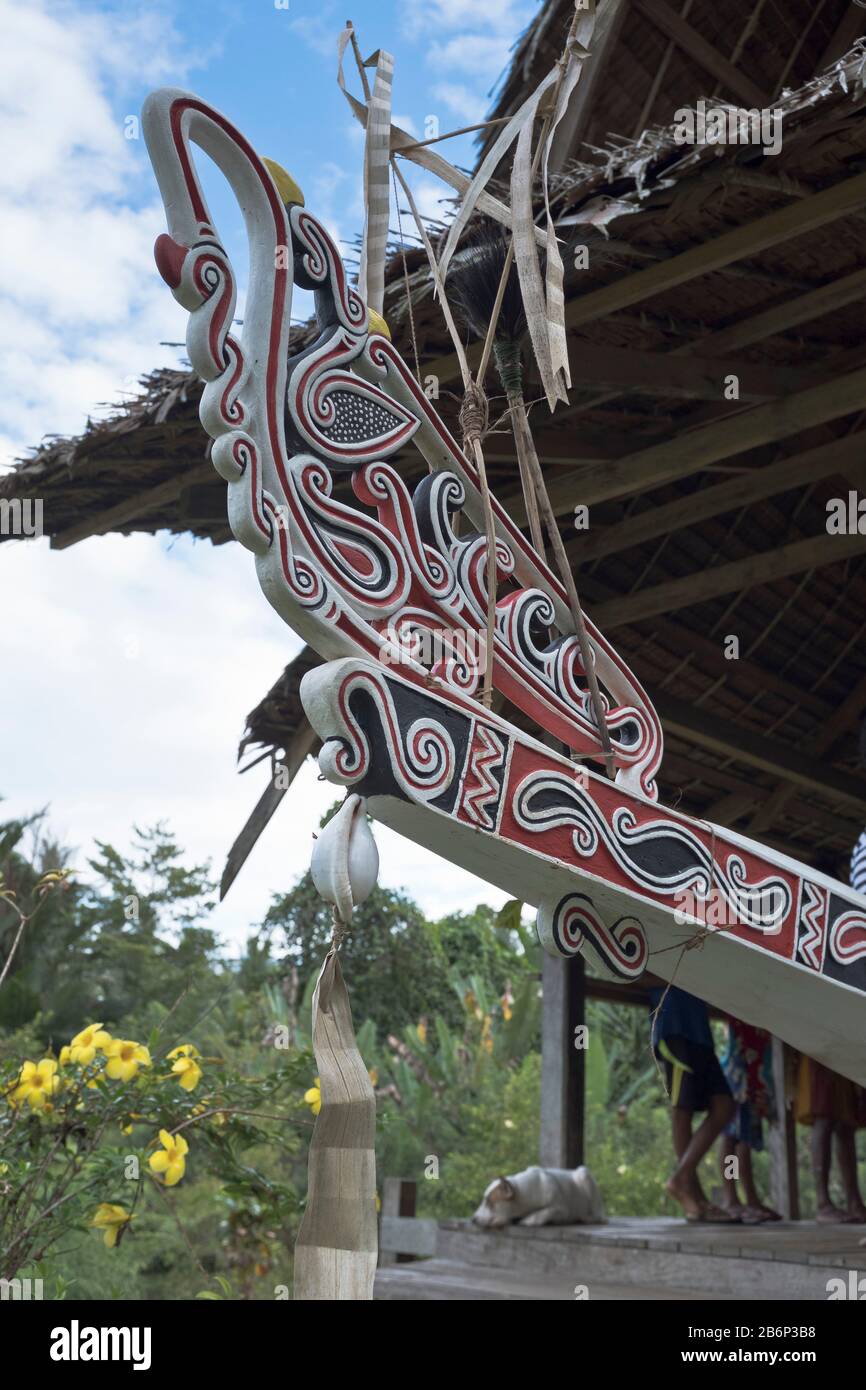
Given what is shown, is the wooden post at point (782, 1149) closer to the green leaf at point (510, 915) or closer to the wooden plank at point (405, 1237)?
the wooden plank at point (405, 1237)

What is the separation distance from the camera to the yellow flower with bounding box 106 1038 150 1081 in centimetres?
233

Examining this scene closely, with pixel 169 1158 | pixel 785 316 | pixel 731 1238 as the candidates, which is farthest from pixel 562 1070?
pixel 785 316

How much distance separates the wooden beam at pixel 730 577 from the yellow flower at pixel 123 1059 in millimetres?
2126

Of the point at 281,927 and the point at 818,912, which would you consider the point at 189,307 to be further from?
the point at 281,927

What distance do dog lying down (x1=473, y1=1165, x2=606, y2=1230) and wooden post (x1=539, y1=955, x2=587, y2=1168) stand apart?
1.76ft

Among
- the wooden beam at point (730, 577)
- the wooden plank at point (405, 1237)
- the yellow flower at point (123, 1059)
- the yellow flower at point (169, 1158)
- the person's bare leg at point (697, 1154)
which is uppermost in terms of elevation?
the wooden beam at point (730, 577)

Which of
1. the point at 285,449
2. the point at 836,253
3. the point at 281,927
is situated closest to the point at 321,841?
the point at 285,449

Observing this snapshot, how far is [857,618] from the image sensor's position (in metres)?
4.54

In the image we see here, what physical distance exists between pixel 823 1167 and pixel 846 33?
392 cm

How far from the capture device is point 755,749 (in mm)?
4500

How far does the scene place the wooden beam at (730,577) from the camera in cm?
362

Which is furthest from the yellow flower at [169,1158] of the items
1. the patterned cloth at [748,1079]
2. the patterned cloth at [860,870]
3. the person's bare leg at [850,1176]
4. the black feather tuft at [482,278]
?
the patterned cloth at [748,1079]

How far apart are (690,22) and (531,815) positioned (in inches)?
142

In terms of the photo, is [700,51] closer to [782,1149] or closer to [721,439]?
→ [721,439]
